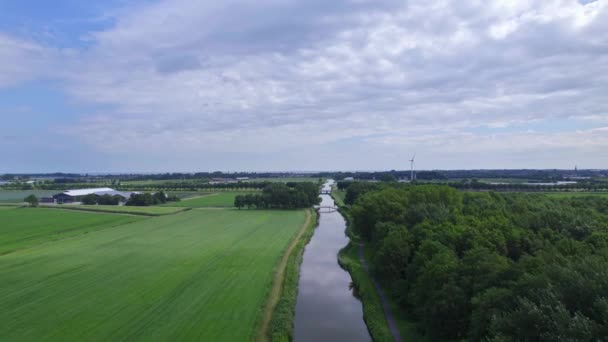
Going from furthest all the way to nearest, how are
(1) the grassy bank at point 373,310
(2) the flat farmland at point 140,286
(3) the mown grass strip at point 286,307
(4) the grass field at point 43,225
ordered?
(4) the grass field at point 43,225, (1) the grassy bank at point 373,310, (3) the mown grass strip at point 286,307, (2) the flat farmland at point 140,286

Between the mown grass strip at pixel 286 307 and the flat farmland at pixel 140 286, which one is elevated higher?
the flat farmland at pixel 140 286

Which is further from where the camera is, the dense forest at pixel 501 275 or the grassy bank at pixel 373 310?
the grassy bank at pixel 373 310

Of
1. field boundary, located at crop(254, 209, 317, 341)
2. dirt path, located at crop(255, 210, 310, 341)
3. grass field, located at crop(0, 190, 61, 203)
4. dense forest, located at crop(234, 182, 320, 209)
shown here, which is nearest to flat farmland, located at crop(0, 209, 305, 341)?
dirt path, located at crop(255, 210, 310, 341)

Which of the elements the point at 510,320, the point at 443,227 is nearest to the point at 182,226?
the point at 443,227

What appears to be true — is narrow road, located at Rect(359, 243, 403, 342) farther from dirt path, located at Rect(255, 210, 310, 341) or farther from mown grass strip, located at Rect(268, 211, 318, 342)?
dirt path, located at Rect(255, 210, 310, 341)

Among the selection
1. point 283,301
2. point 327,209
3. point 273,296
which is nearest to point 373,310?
point 283,301

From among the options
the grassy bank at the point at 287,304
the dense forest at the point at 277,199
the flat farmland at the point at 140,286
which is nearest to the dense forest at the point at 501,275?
the grassy bank at the point at 287,304

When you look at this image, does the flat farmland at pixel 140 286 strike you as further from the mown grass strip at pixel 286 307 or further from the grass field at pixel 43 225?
the grass field at pixel 43 225
